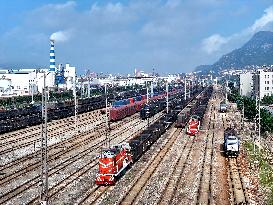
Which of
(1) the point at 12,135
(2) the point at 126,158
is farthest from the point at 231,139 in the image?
(1) the point at 12,135

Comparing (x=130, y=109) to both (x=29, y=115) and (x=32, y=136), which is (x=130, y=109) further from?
(x=32, y=136)

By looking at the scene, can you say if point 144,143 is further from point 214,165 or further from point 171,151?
point 214,165

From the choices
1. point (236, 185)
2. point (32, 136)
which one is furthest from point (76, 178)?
point (32, 136)

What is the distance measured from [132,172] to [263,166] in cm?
1273

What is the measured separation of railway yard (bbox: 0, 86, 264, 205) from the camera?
28.8m

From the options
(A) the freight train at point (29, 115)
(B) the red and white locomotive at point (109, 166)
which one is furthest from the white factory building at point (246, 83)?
(B) the red and white locomotive at point (109, 166)

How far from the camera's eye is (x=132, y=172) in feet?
119

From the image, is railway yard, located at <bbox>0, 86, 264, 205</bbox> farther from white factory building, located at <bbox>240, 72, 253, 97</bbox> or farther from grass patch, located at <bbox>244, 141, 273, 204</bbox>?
white factory building, located at <bbox>240, 72, 253, 97</bbox>

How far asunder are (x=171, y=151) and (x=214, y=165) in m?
8.19

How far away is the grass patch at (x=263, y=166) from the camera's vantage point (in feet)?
106

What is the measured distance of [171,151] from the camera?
47.1 meters

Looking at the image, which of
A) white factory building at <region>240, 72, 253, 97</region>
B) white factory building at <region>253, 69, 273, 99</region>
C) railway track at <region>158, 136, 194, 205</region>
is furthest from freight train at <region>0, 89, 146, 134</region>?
white factory building at <region>240, 72, 253, 97</region>

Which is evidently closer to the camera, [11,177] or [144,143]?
[11,177]

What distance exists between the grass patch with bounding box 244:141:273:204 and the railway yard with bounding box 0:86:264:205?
0.96 metres
